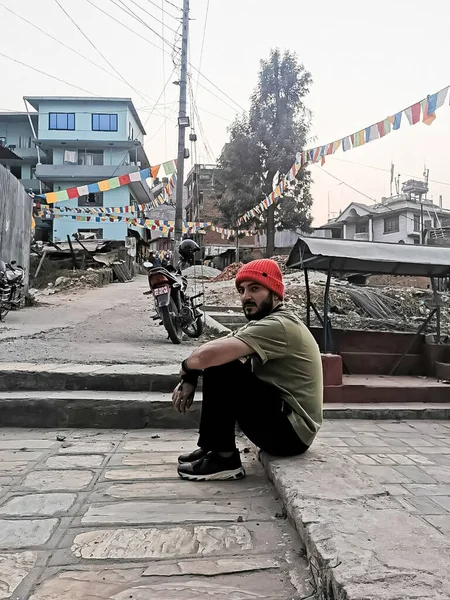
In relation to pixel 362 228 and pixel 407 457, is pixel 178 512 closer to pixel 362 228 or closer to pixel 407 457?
pixel 407 457

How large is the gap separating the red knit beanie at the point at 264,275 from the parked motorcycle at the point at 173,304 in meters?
4.05

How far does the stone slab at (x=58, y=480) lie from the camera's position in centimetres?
256

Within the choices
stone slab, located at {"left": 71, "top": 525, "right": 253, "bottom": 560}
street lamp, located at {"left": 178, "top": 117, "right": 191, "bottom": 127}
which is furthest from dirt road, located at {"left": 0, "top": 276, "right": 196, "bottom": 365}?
street lamp, located at {"left": 178, "top": 117, "right": 191, "bottom": 127}

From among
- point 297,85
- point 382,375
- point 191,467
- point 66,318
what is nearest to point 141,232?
point 297,85

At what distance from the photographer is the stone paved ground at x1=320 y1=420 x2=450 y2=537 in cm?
268

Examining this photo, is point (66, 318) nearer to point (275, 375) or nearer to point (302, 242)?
point (302, 242)

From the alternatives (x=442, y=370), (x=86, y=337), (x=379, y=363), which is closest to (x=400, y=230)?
(x=379, y=363)

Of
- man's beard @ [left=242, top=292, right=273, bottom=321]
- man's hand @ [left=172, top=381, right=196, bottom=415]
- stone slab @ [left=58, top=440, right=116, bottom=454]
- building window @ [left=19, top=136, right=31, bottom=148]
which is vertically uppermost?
building window @ [left=19, top=136, right=31, bottom=148]

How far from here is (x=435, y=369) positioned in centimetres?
665

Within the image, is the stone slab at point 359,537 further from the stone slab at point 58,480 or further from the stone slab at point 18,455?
the stone slab at point 18,455

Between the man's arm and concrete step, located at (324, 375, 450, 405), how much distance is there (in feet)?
10.6

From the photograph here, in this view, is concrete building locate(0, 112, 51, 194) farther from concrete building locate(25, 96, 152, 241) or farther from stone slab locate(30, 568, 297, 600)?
stone slab locate(30, 568, 297, 600)

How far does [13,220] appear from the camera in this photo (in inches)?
435

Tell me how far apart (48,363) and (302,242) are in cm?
320
